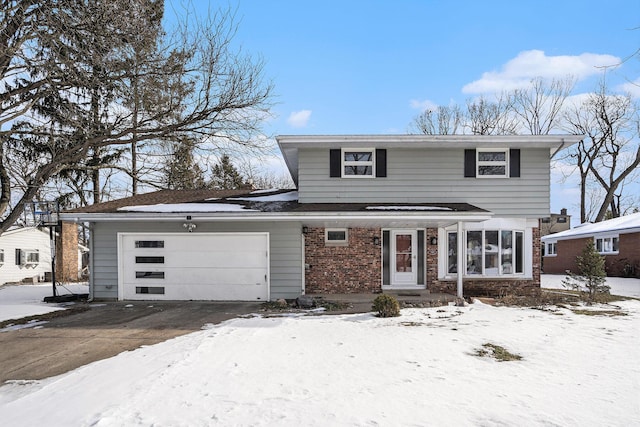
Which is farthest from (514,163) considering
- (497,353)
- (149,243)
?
(149,243)

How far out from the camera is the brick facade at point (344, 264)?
461 inches

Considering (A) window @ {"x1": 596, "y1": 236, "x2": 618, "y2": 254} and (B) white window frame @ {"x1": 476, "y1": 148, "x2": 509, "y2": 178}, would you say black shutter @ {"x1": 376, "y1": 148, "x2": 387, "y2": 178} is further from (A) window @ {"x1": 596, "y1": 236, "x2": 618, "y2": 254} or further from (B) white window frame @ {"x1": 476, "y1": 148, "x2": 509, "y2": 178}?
(A) window @ {"x1": 596, "y1": 236, "x2": 618, "y2": 254}

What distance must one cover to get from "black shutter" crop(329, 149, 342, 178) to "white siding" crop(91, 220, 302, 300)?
6.78 ft

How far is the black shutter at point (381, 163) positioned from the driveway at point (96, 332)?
538cm

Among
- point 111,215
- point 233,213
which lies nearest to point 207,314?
point 233,213

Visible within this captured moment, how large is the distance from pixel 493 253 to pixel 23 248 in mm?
26395

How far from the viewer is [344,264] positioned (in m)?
11.8

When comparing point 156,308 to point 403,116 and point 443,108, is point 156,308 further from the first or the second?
point 443,108

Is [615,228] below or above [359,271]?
above

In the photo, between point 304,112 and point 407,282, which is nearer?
point 407,282

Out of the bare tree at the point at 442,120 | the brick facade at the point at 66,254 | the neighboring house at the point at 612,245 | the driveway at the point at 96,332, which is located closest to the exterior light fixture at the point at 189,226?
the driveway at the point at 96,332

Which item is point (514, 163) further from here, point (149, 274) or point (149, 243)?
point (149, 274)

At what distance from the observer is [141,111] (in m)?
13.0

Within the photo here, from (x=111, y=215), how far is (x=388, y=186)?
26.3 ft
